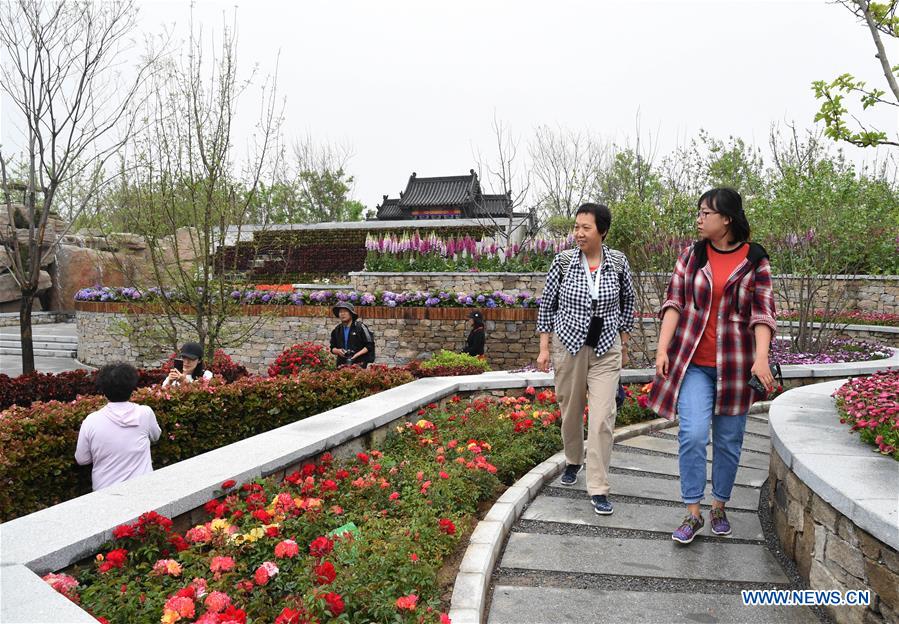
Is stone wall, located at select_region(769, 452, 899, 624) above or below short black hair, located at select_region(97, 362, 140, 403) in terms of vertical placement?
below

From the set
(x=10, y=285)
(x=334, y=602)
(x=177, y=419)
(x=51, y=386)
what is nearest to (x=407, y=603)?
(x=334, y=602)

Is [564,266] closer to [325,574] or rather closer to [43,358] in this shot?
[325,574]

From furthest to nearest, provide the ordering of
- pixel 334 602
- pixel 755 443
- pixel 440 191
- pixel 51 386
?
pixel 440 191 → pixel 51 386 → pixel 755 443 → pixel 334 602

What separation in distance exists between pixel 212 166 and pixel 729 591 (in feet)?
24.8

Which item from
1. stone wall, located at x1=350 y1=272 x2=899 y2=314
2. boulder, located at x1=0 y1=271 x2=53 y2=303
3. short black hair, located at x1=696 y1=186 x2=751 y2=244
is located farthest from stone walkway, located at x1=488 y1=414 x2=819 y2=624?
boulder, located at x1=0 y1=271 x2=53 y2=303

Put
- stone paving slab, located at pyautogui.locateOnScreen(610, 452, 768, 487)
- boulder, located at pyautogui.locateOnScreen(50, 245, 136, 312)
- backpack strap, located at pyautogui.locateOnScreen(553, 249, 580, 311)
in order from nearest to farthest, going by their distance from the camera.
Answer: backpack strap, located at pyautogui.locateOnScreen(553, 249, 580, 311)
stone paving slab, located at pyautogui.locateOnScreen(610, 452, 768, 487)
boulder, located at pyautogui.locateOnScreen(50, 245, 136, 312)

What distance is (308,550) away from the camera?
3.02m

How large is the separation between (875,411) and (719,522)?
0.99 metres

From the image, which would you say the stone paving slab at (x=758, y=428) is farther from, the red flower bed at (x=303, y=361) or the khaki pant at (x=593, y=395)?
the red flower bed at (x=303, y=361)

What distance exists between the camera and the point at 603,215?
3955mm

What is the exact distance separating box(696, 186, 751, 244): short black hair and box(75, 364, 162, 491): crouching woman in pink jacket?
3.42 m

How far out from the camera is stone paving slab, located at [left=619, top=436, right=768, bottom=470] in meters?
4.93

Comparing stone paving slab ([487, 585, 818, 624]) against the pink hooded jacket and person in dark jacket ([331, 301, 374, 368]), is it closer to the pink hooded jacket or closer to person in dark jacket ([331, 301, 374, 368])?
the pink hooded jacket

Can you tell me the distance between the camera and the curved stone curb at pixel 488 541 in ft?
8.68
